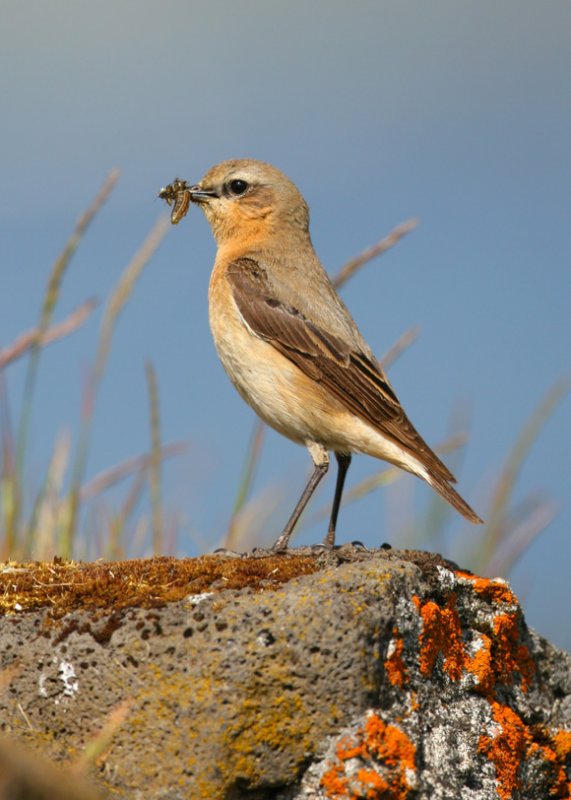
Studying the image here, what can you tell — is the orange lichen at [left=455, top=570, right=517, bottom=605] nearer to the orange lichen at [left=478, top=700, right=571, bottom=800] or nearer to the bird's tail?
the orange lichen at [left=478, top=700, right=571, bottom=800]

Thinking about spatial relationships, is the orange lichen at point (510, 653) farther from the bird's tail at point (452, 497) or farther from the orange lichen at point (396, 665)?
the bird's tail at point (452, 497)

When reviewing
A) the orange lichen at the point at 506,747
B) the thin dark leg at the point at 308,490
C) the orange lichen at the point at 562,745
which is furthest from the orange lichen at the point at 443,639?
the thin dark leg at the point at 308,490

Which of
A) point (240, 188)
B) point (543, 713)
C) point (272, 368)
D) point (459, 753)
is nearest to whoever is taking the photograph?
point (459, 753)

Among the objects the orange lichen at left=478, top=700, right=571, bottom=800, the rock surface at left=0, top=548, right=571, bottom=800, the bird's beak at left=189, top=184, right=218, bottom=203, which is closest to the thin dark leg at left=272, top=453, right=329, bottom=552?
the rock surface at left=0, top=548, right=571, bottom=800

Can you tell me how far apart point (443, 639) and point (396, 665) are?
1.52 ft

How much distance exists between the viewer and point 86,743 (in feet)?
13.0

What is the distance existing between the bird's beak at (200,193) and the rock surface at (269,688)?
446 centimetres

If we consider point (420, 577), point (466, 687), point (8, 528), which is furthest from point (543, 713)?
point (8, 528)

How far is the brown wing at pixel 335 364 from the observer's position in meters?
6.40

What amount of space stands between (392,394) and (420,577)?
7.87 ft

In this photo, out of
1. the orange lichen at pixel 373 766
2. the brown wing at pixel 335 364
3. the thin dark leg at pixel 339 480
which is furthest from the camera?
the thin dark leg at pixel 339 480

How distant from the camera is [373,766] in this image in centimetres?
387

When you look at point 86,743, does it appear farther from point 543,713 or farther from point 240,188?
point 240,188

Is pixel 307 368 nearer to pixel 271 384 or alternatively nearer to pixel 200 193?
pixel 271 384
